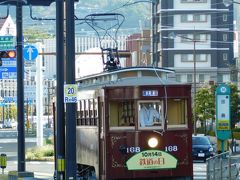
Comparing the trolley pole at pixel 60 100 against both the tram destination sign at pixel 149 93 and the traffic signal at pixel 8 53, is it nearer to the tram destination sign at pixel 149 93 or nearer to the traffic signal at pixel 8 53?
the tram destination sign at pixel 149 93

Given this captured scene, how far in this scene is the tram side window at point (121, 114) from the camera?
56.7 feet

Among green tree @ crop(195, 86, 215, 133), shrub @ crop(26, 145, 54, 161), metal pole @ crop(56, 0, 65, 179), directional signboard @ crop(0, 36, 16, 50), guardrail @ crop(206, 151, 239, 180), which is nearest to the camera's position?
guardrail @ crop(206, 151, 239, 180)

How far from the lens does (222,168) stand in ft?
64.5

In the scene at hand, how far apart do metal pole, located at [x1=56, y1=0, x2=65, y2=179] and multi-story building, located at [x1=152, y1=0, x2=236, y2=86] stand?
207 feet

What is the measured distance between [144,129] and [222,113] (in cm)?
413

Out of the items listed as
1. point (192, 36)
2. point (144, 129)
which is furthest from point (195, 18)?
point (144, 129)

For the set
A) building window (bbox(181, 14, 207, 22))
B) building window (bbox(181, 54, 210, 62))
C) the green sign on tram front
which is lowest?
the green sign on tram front

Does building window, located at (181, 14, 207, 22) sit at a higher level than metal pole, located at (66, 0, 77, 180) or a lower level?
higher

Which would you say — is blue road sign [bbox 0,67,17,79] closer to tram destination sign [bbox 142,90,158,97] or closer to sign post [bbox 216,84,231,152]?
sign post [bbox 216,84,231,152]

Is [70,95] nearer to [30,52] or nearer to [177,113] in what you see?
[177,113]

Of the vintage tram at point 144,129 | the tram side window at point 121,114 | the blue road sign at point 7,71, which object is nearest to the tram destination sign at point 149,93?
the vintage tram at point 144,129

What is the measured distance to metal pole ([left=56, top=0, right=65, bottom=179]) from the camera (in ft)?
61.9

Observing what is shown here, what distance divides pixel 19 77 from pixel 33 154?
1626 centimetres

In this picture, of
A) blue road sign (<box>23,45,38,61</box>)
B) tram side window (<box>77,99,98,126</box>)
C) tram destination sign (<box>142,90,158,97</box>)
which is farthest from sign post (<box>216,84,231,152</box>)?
blue road sign (<box>23,45,38,61</box>)
